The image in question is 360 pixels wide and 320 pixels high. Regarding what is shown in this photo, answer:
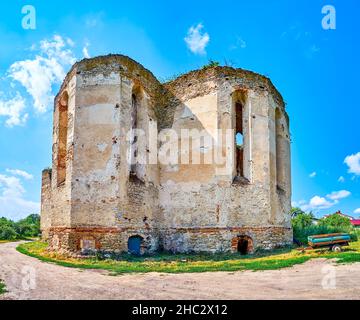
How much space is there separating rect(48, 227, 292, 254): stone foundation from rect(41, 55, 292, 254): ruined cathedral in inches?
1.8

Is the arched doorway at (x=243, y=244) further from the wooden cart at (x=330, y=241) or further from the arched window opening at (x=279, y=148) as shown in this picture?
the arched window opening at (x=279, y=148)

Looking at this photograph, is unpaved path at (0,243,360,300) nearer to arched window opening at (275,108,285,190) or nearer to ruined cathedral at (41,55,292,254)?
ruined cathedral at (41,55,292,254)

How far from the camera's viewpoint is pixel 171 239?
17.0 m

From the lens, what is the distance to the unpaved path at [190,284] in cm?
746

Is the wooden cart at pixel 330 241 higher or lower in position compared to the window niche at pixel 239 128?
lower

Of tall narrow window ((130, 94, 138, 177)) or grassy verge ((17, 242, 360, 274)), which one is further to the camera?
tall narrow window ((130, 94, 138, 177))

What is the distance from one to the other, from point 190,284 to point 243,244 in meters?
8.26

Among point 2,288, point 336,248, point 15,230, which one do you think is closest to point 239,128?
point 336,248

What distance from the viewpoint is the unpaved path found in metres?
7.46

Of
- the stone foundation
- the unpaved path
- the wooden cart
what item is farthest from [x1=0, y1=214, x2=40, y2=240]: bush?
the wooden cart

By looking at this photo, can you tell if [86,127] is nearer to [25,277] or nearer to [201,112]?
[201,112]

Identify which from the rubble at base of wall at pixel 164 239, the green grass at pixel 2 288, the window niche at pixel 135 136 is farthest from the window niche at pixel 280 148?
the green grass at pixel 2 288

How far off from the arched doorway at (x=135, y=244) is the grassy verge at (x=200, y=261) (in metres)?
0.79

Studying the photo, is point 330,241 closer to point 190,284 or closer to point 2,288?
point 190,284
